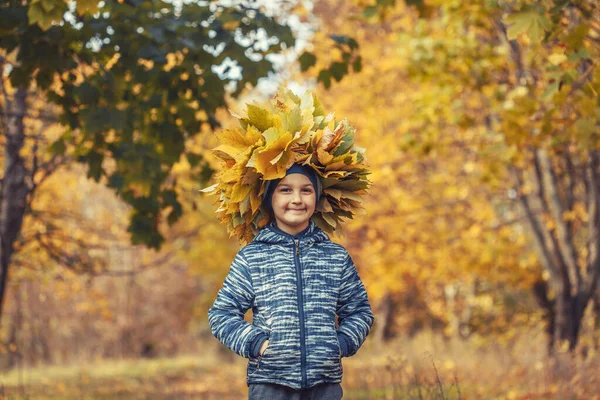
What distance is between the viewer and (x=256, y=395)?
10.9 feet

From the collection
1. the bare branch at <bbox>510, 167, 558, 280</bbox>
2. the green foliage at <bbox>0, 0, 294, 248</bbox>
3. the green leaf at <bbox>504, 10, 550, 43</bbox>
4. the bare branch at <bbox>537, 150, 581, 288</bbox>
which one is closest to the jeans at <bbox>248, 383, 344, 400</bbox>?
the green leaf at <bbox>504, 10, 550, 43</bbox>

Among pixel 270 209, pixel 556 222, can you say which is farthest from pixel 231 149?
pixel 556 222

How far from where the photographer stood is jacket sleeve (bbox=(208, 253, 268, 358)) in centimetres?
324

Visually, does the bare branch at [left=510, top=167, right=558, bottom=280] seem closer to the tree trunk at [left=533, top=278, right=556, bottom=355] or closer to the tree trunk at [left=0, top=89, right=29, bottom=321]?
the tree trunk at [left=533, top=278, right=556, bottom=355]

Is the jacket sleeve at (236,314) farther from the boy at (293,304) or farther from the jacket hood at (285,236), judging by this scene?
the jacket hood at (285,236)

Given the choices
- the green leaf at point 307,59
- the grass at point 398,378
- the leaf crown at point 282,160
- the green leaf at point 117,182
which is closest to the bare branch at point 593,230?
the grass at point 398,378

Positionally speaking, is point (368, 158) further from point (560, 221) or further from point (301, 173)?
point (301, 173)

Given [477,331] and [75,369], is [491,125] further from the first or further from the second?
[75,369]

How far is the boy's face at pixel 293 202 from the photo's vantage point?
349 centimetres

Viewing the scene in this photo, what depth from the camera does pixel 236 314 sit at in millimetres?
3381

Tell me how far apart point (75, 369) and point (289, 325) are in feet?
51.0

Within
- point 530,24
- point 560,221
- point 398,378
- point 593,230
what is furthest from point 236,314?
point 560,221

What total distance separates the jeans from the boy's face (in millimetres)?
647

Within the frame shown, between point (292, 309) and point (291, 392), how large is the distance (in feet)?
1.07
